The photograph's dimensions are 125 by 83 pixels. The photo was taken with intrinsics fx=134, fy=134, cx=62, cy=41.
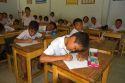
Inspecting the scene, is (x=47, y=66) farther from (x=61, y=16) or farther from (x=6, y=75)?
(x=61, y=16)

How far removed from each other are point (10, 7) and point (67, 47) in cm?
Answer: 800

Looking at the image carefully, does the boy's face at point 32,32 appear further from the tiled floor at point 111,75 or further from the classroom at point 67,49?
the tiled floor at point 111,75

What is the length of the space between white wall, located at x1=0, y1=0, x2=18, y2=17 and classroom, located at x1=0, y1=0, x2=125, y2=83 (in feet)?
8.24

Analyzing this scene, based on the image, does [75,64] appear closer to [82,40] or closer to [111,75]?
[82,40]

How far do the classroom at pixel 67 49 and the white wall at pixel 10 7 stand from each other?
2511 mm

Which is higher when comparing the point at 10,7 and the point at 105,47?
the point at 10,7

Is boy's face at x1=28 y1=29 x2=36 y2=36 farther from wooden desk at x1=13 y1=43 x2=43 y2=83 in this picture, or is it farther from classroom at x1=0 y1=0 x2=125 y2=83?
wooden desk at x1=13 y1=43 x2=43 y2=83

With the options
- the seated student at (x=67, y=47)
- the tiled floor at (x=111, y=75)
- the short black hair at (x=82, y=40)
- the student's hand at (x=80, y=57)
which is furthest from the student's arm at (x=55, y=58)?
the tiled floor at (x=111, y=75)

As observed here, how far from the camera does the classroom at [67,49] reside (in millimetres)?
1409

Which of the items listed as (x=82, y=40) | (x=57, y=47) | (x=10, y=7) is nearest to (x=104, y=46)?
(x=57, y=47)

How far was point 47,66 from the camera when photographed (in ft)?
7.22

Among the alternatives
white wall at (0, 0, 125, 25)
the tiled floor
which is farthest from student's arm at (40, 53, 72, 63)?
white wall at (0, 0, 125, 25)

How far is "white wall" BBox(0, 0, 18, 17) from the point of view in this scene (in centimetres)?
789

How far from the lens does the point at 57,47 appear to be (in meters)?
1.72
